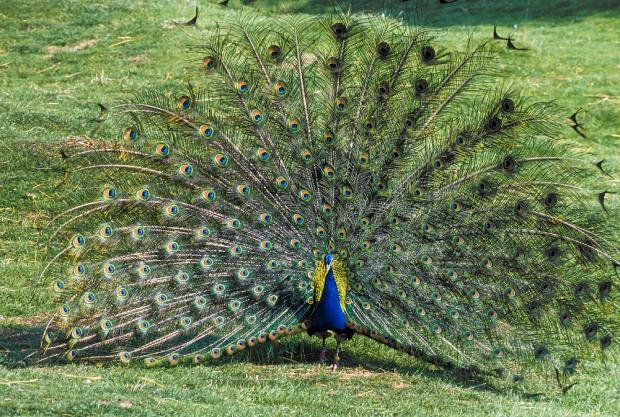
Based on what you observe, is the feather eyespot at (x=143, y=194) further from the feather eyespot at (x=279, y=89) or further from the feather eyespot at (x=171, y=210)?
the feather eyespot at (x=279, y=89)

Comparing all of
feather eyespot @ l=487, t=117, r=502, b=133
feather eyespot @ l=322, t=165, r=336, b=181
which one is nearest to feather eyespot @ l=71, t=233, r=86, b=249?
feather eyespot @ l=322, t=165, r=336, b=181

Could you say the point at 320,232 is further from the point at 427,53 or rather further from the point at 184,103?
the point at 427,53

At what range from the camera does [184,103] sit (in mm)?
8391

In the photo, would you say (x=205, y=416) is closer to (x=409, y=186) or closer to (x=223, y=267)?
(x=223, y=267)

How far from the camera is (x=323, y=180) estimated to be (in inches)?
337

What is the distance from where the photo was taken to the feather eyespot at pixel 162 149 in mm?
8391

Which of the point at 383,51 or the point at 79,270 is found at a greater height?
the point at 383,51

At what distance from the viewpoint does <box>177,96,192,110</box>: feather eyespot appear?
838cm

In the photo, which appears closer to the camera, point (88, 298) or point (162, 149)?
point (88, 298)

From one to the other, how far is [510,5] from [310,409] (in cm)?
1865

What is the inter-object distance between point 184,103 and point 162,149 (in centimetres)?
43

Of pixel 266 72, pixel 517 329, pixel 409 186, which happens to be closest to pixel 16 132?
pixel 266 72

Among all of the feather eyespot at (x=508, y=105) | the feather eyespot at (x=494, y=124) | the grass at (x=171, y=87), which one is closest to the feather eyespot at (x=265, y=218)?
the grass at (x=171, y=87)

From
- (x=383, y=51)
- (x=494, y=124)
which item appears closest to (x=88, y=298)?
(x=383, y=51)
